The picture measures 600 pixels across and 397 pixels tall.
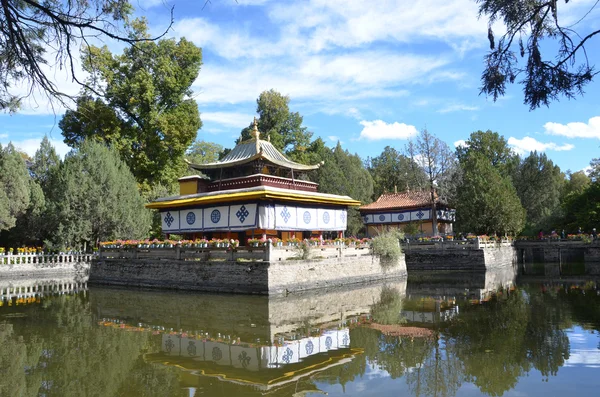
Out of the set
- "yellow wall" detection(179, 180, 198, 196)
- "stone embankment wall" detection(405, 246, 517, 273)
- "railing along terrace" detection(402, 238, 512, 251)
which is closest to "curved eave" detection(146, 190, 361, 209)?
"yellow wall" detection(179, 180, 198, 196)

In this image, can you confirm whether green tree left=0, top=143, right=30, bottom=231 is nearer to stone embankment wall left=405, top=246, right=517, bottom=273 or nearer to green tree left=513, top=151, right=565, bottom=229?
stone embankment wall left=405, top=246, right=517, bottom=273

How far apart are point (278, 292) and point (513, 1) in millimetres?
15734

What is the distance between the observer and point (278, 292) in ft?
68.0

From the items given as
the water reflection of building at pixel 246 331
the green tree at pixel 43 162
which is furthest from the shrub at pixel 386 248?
the green tree at pixel 43 162

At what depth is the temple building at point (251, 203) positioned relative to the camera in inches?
992

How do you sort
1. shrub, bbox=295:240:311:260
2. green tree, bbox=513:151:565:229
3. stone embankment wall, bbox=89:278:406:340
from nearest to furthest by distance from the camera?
stone embankment wall, bbox=89:278:406:340 → shrub, bbox=295:240:311:260 → green tree, bbox=513:151:565:229

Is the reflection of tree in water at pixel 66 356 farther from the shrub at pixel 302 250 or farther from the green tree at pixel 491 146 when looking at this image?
the green tree at pixel 491 146

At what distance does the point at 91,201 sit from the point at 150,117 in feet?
28.4

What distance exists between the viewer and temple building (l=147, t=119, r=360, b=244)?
2520cm

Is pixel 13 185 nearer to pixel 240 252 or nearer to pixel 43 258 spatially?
pixel 43 258

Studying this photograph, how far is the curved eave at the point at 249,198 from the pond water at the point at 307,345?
5681 mm

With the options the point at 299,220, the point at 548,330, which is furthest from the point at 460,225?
the point at 548,330

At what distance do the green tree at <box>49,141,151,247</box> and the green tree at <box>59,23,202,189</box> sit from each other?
12.0 feet

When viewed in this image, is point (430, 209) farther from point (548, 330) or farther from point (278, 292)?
point (548, 330)
